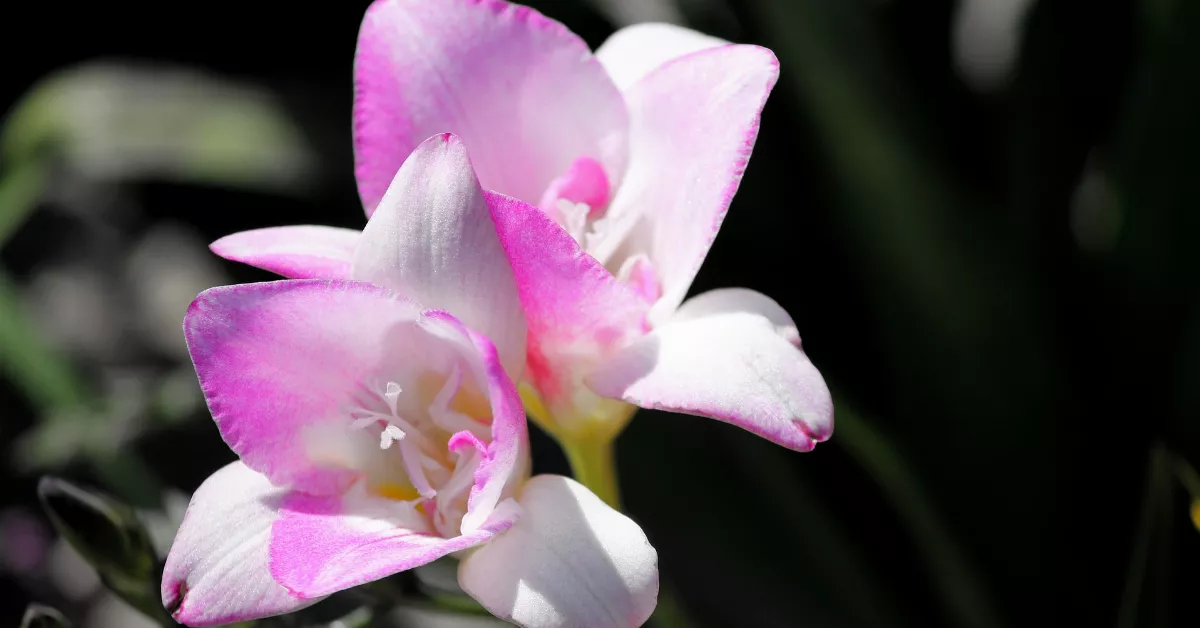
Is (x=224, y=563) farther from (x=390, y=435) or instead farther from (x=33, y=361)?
(x=33, y=361)

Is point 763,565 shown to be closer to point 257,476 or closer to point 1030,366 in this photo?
point 1030,366

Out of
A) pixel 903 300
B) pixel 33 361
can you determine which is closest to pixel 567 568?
pixel 903 300

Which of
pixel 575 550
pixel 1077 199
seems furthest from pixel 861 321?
pixel 575 550

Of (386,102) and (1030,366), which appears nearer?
(386,102)

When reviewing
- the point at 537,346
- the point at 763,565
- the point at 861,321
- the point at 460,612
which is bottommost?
the point at 763,565

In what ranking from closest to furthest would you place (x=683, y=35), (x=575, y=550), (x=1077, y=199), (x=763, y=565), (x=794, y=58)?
(x=575, y=550) → (x=683, y=35) → (x=794, y=58) → (x=763, y=565) → (x=1077, y=199)

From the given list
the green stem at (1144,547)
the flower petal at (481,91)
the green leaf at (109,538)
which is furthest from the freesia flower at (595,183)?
the green stem at (1144,547)

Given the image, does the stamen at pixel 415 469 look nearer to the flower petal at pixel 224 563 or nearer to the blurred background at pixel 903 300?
the flower petal at pixel 224 563

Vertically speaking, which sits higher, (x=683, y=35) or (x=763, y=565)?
(x=683, y=35)
